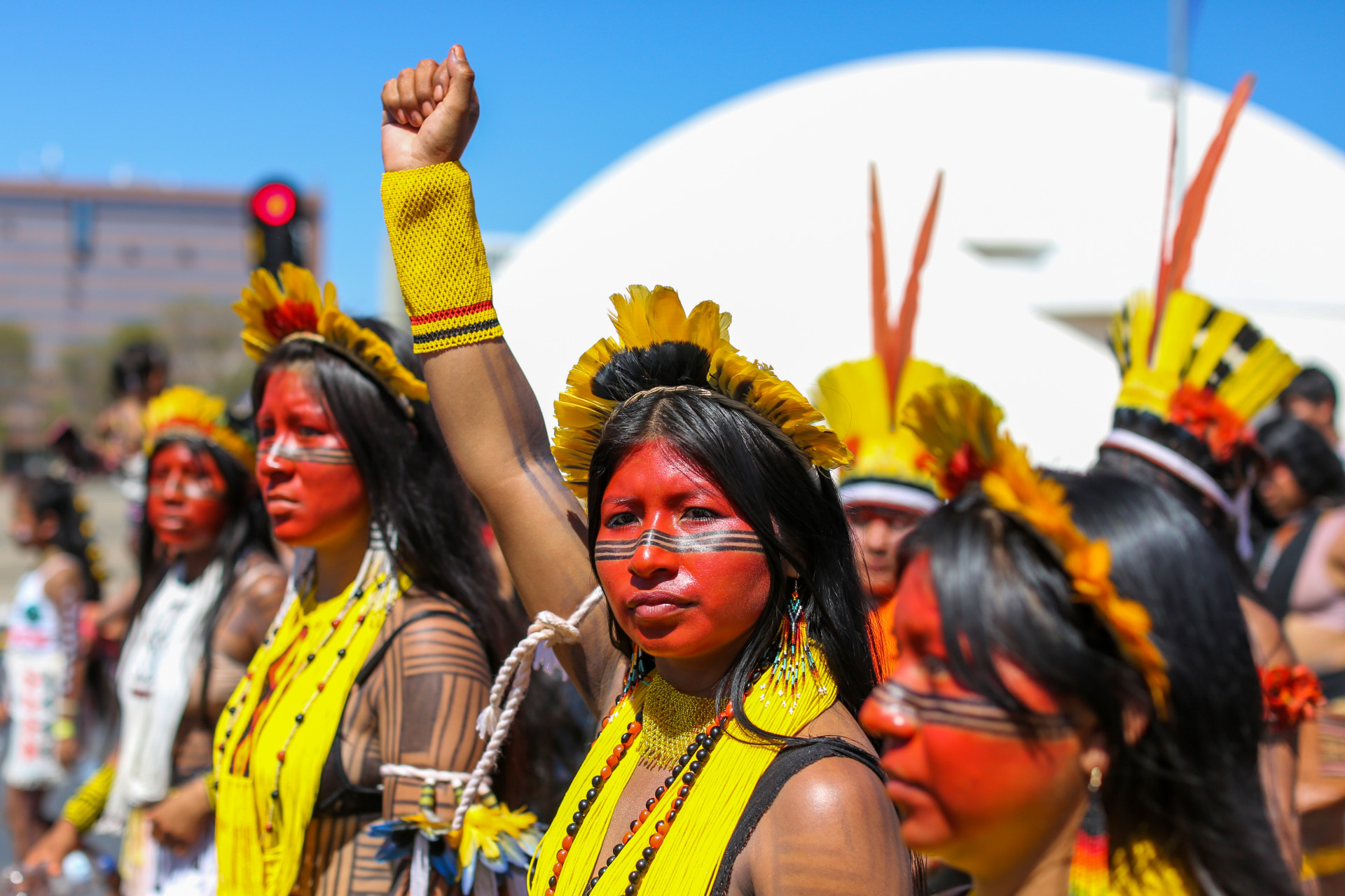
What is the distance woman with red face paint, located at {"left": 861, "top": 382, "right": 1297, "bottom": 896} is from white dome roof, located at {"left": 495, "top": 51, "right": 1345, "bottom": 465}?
277 inches

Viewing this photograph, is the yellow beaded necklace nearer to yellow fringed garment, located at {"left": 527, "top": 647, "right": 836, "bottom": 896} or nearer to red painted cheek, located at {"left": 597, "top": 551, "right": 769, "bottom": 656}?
yellow fringed garment, located at {"left": 527, "top": 647, "right": 836, "bottom": 896}

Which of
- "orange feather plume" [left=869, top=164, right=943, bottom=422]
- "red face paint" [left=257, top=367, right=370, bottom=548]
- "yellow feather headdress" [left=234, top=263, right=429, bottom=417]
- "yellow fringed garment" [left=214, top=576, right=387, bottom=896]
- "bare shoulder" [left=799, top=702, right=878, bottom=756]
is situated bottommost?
"yellow fringed garment" [left=214, top=576, right=387, bottom=896]

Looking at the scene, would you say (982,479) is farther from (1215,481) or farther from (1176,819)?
(1215,481)

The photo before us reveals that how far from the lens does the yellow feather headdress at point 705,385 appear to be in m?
1.80

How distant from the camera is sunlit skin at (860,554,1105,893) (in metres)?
1.20

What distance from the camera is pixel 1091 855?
125 centimetres

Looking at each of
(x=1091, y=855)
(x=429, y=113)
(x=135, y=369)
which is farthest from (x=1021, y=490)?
(x=135, y=369)

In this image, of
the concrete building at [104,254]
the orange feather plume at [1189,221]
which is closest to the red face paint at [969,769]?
the orange feather plume at [1189,221]

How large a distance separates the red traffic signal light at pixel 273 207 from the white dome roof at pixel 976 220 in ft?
10.6

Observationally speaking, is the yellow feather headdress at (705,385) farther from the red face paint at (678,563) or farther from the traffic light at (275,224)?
the traffic light at (275,224)

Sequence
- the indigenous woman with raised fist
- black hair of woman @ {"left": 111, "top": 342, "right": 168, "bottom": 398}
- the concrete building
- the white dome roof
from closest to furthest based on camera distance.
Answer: the indigenous woman with raised fist, black hair of woman @ {"left": 111, "top": 342, "right": 168, "bottom": 398}, the white dome roof, the concrete building

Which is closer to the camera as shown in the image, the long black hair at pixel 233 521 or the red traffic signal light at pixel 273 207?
the long black hair at pixel 233 521

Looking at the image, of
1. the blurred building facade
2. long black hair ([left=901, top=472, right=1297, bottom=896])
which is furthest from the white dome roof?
the blurred building facade

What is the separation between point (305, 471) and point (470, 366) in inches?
29.6
